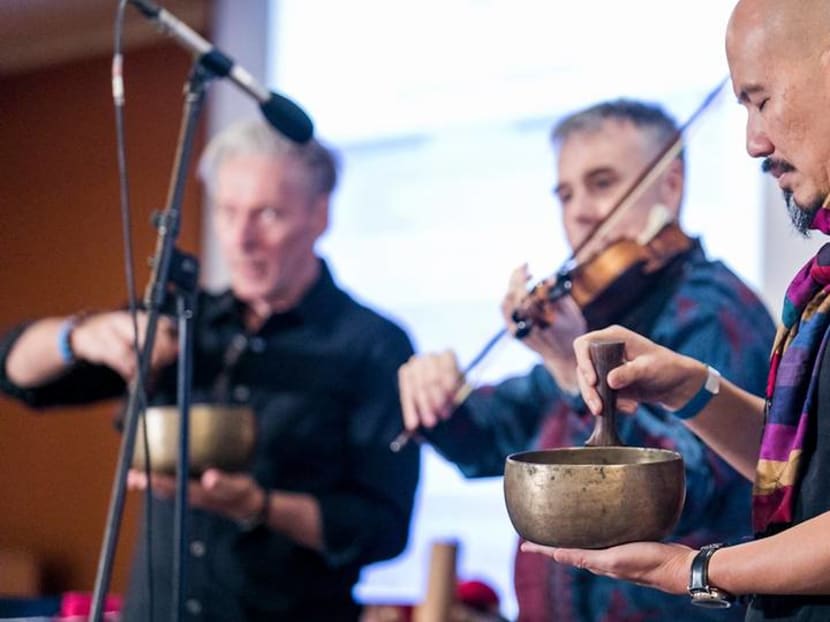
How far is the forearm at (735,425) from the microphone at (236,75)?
0.60 m

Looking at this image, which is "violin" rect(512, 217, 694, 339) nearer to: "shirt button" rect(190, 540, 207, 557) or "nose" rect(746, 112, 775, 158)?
"nose" rect(746, 112, 775, 158)

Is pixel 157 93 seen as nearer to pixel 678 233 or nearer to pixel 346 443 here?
pixel 346 443

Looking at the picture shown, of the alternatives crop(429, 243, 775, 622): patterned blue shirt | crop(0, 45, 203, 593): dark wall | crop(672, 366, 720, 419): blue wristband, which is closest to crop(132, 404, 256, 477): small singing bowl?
crop(429, 243, 775, 622): patterned blue shirt

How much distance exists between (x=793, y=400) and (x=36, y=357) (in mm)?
1376

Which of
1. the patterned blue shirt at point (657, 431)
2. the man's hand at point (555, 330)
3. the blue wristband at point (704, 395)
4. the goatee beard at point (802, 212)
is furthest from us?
the man's hand at point (555, 330)

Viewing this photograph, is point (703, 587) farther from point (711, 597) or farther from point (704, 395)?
point (704, 395)

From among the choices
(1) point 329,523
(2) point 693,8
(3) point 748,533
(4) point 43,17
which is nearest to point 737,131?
(2) point 693,8

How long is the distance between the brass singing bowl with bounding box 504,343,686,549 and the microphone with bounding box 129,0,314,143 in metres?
0.62

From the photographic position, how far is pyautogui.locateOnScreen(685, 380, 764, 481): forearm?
4.00ft

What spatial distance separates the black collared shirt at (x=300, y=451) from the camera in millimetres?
1920

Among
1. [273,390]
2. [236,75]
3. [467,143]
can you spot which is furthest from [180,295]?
[467,143]

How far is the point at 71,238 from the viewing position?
13.0 ft

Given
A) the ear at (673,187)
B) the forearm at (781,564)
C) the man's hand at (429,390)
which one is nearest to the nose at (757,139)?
the forearm at (781,564)

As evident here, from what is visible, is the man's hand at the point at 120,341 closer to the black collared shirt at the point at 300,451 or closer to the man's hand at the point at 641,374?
the black collared shirt at the point at 300,451
